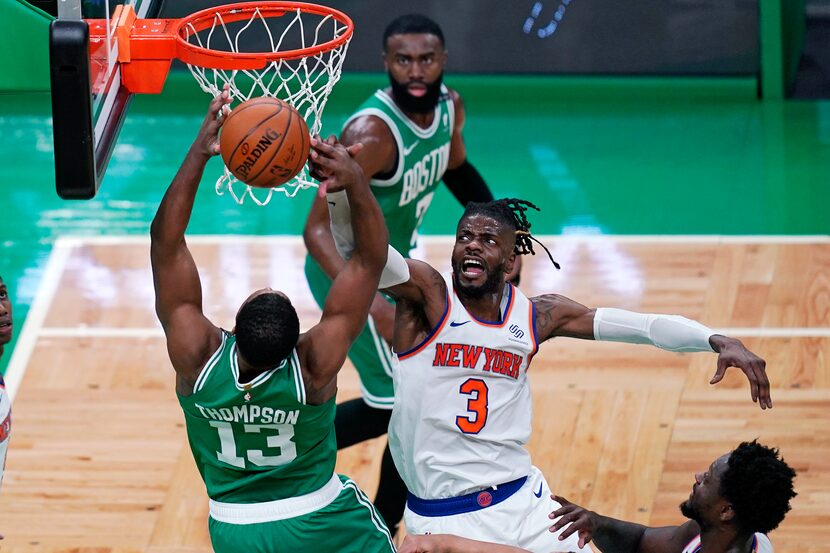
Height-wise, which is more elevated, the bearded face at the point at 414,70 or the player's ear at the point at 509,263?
the player's ear at the point at 509,263

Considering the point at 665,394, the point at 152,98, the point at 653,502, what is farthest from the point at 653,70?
the point at 653,502

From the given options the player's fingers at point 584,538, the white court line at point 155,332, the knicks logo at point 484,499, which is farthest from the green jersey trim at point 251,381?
the white court line at point 155,332

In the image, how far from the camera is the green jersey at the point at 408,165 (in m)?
6.15

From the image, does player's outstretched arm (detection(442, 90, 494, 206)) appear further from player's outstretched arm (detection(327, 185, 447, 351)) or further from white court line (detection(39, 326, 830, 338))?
player's outstretched arm (detection(327, 185, 447, 351))

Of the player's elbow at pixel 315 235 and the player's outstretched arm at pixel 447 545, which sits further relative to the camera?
the player's elbow at pixel 315 235

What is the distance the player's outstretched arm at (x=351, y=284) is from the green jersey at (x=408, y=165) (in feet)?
5.76

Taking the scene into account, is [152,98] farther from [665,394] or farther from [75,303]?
[665,394]

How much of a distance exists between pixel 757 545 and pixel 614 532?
50 cm

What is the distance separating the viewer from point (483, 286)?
4688 millimetres

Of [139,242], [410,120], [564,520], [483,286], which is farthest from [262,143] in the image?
[139,242]

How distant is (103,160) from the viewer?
4.34 metres

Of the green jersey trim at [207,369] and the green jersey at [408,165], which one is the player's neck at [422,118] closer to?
the green jersey at [408,165]

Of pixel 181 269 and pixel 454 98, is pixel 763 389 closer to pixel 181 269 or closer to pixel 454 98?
Result: pixel 181 269

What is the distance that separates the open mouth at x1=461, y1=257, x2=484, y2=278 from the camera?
184 inches
